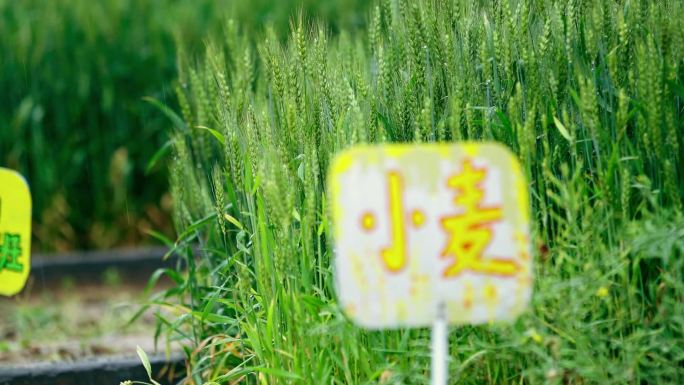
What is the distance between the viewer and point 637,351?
2598 mm

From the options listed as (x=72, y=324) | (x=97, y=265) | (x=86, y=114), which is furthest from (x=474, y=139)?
(x=86, y=114)

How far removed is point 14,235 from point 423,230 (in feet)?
5.34

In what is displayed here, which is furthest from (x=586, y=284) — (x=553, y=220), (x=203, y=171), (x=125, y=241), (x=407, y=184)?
(x=125, y=241)

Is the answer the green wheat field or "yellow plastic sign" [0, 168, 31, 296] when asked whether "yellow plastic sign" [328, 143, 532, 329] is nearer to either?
the green wheat field

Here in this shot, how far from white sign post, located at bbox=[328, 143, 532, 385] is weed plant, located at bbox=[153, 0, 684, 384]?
0.34 meters

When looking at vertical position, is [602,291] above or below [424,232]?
below

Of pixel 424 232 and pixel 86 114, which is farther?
pixel 86 114

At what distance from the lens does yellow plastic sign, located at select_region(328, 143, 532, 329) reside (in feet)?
7.23

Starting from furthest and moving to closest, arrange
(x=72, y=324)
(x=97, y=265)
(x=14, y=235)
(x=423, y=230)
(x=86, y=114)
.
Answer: (x=86, y=114)
(x=97, y=265)
(x=72, y=324)
(x=14, y=235)
(x=423, y=230)

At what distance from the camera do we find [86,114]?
21.4ft

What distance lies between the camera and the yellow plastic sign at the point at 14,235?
336 cm

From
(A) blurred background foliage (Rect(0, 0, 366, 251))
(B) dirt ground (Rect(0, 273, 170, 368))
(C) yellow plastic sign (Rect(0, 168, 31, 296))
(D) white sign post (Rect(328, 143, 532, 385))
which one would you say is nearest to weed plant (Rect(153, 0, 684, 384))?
(D) white sign post (Rect(328, 143, 532, 385))

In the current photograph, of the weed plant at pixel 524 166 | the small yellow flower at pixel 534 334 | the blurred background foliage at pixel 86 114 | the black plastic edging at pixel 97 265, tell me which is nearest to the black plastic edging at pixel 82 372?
the weed plant at pixel 524 166

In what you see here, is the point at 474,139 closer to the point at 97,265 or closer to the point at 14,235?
the point at 14,235
